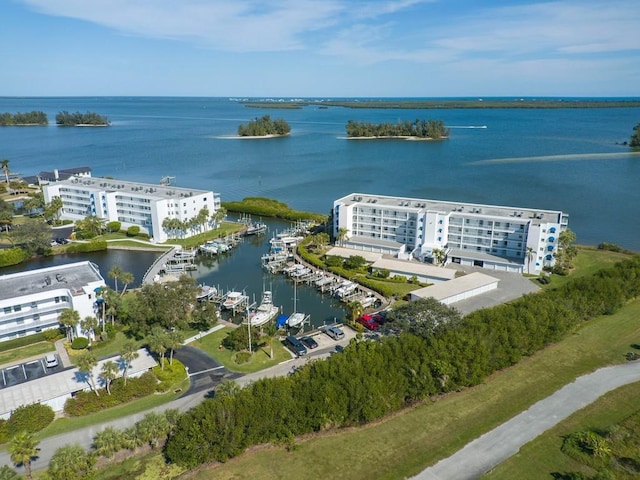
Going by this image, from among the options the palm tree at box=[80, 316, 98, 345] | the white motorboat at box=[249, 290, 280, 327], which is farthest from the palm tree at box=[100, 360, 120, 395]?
Result: the white motorboat at box=[249, 290, 280, 327]

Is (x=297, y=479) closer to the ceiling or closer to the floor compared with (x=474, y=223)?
closer to the floor

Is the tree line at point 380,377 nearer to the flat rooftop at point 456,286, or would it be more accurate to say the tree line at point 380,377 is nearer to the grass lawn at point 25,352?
the flat rooftop at point 456,286

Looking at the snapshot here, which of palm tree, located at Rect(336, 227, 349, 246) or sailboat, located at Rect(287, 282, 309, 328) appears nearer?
sailboat, located at Rect(287, 282, 309, 328)

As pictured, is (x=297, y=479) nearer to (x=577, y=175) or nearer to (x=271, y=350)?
(x=271, y=350)

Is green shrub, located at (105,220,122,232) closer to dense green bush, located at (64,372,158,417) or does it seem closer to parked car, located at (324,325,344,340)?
dense green bush, located at (64,372,158,417)

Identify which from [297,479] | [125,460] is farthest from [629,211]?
[125,460]

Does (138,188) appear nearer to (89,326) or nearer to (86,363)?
(89,326)
